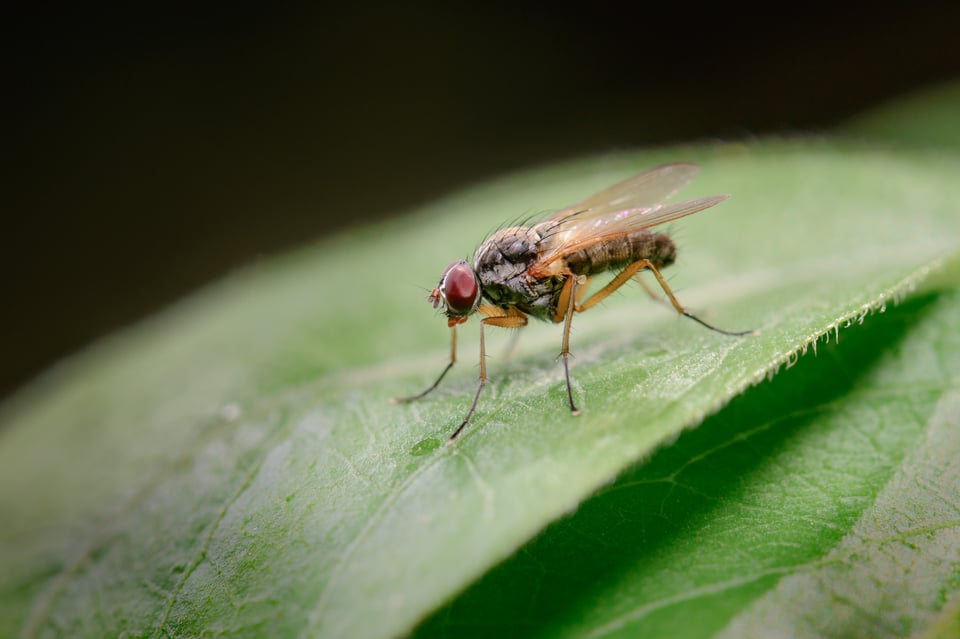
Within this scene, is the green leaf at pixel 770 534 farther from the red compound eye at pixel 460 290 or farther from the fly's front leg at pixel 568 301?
the red compound eye at pixel 460 290

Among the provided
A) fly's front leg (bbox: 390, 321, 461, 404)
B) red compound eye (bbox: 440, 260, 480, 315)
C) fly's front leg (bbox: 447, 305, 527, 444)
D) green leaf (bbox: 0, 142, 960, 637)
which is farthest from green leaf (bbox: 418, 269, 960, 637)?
red compound eye (bbox: 440, 260, 480, 315)

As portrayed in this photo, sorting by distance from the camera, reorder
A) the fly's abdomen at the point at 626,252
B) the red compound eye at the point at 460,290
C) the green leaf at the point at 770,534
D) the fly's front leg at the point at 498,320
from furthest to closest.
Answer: the fly's abdomen at the point at 626,252 → the red compound eye at the point at 460,290 → the fly's front leg at the point at 498,320 → the green leaf at the point at 770,534

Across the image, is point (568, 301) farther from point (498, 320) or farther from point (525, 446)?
point (525, 446)

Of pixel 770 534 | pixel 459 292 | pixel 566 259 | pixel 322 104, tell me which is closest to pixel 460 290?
pixel 459 292

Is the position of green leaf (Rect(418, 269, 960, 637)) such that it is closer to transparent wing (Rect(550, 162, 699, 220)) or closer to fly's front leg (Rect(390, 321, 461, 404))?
fly's front leg (Rect(390, 321, 461, 404))

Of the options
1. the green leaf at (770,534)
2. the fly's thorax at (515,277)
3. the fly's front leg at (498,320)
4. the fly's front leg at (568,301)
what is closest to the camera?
the green leaf at (770,534)

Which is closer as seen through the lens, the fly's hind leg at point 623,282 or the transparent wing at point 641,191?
the fly's hind leg at point 623,282

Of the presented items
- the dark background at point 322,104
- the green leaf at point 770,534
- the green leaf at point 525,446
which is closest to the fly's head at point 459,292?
the green leaf at point 525,446
